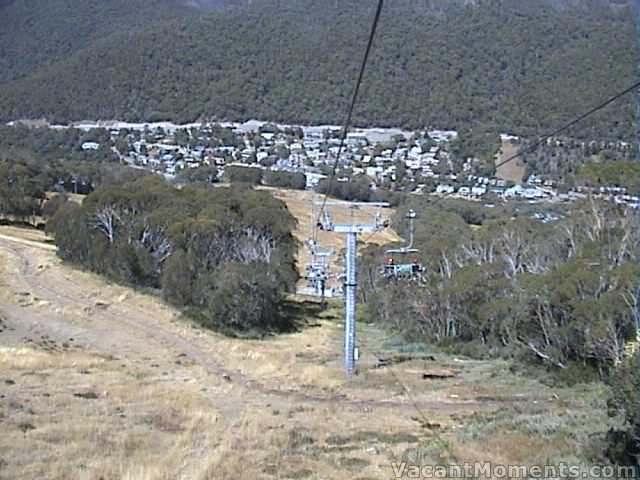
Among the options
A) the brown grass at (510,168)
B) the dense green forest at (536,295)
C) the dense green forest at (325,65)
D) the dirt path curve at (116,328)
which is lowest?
the dirt path curve at (116,328)

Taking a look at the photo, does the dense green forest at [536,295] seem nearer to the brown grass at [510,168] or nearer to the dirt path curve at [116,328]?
the dirt path curve at [116,328]

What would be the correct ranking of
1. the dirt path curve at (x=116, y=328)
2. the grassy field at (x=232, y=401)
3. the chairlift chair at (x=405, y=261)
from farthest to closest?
the chairlift chair at (x=405, y=261) → the dirt path curve at (x=116, y=328) → the grassy field at (x=232, y=401)

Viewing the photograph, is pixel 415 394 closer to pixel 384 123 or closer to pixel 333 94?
pixel 384 123

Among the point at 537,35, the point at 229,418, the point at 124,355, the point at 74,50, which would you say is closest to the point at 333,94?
the point at 537,35

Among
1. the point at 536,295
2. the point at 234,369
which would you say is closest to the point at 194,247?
the point at 234,369

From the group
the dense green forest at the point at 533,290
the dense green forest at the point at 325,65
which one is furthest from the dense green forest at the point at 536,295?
the dense green forest at the point at 325,65

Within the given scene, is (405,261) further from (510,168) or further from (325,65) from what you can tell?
(325,65)

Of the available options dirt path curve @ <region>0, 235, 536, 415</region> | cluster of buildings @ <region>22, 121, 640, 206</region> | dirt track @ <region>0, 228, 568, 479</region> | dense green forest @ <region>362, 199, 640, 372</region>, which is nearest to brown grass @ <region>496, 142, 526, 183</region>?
cluster of buildings @ <region>22, 121, 640, 206</region>
